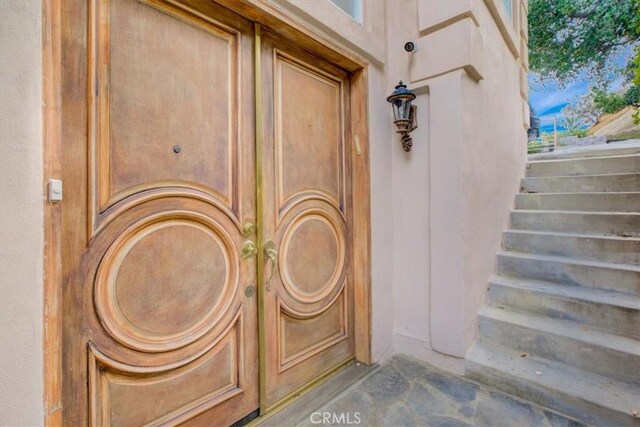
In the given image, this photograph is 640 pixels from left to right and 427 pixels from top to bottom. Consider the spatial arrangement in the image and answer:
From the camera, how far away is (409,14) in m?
1.95

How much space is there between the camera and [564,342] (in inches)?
64.3

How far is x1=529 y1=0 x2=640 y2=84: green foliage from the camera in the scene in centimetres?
526

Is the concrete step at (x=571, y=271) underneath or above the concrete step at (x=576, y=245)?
underneath

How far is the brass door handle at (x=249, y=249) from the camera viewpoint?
135 centimetres

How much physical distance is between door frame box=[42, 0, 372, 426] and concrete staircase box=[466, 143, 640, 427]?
903 millimetres

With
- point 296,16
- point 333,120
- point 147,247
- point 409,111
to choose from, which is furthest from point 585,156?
point 147,247

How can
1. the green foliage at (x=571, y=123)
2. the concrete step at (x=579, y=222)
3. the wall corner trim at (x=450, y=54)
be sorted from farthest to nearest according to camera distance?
the green foliage at (x=571, y=123) < the concrete step at (x=579, y=222) < the wall corner trim at (x=450, y=54)

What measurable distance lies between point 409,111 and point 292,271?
4.22ft

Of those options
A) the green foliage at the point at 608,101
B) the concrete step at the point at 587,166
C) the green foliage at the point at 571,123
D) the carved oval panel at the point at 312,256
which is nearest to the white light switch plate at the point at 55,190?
the carved oval panel at the point at 312,256

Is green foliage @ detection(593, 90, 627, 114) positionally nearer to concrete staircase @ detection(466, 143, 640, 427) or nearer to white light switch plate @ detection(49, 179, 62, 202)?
concrete staircase @ detection(466, 143, 640, 427)

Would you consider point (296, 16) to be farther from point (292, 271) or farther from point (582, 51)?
point (582, 51)

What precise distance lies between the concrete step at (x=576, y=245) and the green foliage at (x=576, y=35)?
590cm

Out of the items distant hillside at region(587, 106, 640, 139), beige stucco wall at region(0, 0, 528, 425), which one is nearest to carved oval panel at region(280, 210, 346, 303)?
beige stucco wall at region(0, 0, 528, 425)

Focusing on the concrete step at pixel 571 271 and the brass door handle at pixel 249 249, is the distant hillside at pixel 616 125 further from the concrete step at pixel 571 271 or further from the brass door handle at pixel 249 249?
the brass door handle at pixel 249 249
